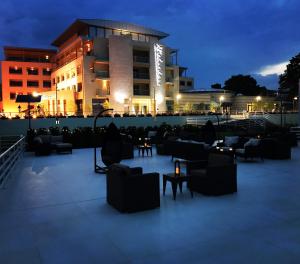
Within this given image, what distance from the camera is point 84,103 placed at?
123 feet

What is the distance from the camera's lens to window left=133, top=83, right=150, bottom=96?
133 feet

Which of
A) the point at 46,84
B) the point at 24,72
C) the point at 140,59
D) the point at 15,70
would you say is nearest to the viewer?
the point at 140,59

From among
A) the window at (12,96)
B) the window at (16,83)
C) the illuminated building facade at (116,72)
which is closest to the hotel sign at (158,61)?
the illuminated building facade at (116,72)

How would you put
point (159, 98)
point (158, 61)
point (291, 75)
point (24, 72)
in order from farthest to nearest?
point (24, 72)
point (291, 75)
point (159, 98)
point (158, 61)

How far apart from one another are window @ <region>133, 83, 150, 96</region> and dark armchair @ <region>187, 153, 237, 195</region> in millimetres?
33178

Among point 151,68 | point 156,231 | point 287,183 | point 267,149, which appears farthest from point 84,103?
point 156,231

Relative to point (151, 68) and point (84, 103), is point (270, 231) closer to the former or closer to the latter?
point (84, 103)

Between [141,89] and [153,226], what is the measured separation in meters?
36.2

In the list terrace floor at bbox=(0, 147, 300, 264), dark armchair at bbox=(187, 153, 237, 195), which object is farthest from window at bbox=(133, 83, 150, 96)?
dark armchair at bbox=(187, 153, 237, 195)

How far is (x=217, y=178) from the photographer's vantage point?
7410 millimetres

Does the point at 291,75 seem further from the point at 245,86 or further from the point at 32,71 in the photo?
the point at 32,71

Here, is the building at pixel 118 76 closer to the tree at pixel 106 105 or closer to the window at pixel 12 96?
the tree at pixel 106 105

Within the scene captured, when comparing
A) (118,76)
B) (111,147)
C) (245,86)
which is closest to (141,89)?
(118,76)

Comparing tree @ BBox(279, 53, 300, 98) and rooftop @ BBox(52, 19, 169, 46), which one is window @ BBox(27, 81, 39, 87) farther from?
tree @ BBox(279, 53, 300, 98)
